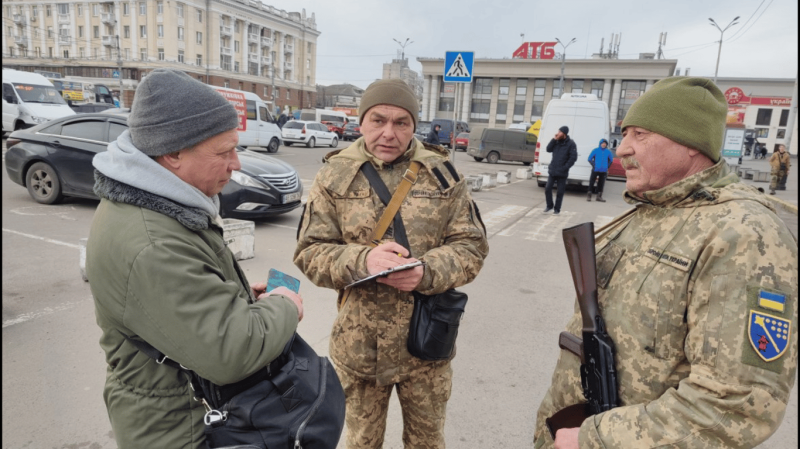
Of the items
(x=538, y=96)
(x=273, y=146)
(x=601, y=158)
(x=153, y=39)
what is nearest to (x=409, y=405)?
(x=601, y=158)

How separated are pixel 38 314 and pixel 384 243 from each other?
3526 millimetres

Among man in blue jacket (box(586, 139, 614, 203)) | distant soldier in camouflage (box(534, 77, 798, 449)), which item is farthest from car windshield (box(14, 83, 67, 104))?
distant soldier in camouflage (box(534, 77, 798, 449))

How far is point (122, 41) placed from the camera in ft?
193

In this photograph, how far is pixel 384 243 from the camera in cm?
193

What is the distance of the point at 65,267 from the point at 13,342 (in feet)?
5.89

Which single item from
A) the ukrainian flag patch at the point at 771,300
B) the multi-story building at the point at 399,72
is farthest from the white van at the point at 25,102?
the multi-story building at the point at 399,72

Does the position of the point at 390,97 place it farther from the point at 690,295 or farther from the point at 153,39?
the point at 153,39

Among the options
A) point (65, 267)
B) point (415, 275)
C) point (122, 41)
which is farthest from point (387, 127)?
point (122, 41)

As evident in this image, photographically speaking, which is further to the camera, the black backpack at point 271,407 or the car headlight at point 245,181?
the car headlight at point 245,181

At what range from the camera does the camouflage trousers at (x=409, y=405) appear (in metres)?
2.10

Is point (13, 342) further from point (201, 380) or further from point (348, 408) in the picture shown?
point (201, 380)

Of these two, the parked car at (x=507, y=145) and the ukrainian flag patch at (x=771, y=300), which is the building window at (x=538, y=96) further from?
the ukrainian flag patch at (x=771, y=300)

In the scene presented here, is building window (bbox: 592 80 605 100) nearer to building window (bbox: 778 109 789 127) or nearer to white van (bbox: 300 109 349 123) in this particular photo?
building window (bbox: 778 109 789 127)

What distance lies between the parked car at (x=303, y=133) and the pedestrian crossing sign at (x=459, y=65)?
17428mm
